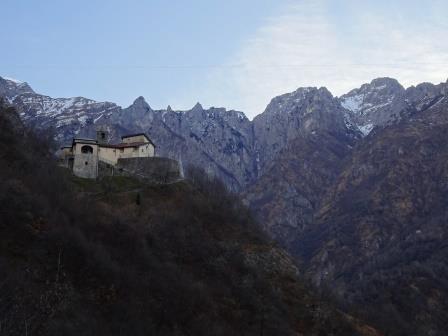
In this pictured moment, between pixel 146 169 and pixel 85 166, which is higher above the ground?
pixel 146 169

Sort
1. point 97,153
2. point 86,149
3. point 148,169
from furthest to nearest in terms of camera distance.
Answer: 1. point 148,169
2. point 97,153
3. point 86,149

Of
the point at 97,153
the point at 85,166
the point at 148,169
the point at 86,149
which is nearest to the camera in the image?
the point at 85,166

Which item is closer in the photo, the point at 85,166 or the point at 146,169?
the point at 85,166

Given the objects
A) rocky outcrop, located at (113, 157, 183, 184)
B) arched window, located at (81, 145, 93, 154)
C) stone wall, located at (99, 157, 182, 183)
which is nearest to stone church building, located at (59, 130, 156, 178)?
arched window, located at (81, 145, 93, 154)

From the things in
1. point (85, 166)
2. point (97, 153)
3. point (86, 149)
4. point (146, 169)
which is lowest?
point (85, 166)

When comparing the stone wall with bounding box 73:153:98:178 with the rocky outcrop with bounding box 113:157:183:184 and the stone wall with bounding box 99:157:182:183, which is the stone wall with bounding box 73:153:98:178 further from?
the rocky outcrop with bounding box 113:157:183:184

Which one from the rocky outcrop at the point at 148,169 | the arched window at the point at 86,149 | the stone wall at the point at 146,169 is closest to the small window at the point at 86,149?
the arched window at the point at 86,149

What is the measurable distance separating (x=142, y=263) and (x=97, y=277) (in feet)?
35.7

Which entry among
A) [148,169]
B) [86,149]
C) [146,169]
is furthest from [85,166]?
[148,169]

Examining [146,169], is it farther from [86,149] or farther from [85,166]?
[85,166]

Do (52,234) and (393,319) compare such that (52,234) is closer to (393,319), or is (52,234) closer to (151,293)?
(151,293)

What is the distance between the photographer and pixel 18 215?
7044cm

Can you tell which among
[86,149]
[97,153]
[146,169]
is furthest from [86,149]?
[146,169]

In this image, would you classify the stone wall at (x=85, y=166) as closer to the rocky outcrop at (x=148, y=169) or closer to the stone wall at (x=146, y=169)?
the stone wall at (x=146, y=169)
